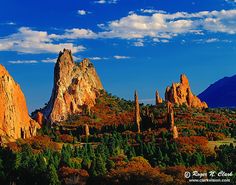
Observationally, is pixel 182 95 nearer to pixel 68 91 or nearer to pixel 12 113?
pixel 68 91

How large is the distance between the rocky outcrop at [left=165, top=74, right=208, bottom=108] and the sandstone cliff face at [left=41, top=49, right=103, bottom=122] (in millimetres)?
29191

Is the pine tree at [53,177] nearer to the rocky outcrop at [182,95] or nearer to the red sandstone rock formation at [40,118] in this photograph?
the red sandstone rock formation at [40,118]

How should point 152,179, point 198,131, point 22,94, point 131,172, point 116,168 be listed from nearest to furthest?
1. point 152,179
2. point 131,172
3. point 116,168
4. point 198,131
5. point 22,94

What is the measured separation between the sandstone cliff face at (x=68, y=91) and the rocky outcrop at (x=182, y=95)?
95.8 feet

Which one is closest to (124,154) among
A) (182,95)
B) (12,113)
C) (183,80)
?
(12,113)

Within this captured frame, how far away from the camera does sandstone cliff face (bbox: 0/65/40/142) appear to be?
4606 inches

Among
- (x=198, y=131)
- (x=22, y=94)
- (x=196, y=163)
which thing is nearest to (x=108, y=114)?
(x=22, y=94)

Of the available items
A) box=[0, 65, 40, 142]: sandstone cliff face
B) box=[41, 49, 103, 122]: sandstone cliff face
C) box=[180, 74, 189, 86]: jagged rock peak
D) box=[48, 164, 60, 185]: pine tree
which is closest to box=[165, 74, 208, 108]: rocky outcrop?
box=[180, 74, 189, 86]: jagged rock peak

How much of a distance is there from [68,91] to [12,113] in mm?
44129

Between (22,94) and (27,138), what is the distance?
1802 cm

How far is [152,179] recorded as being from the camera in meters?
59.8

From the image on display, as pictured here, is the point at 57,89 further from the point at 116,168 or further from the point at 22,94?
the point at 116,168

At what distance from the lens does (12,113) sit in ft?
398
